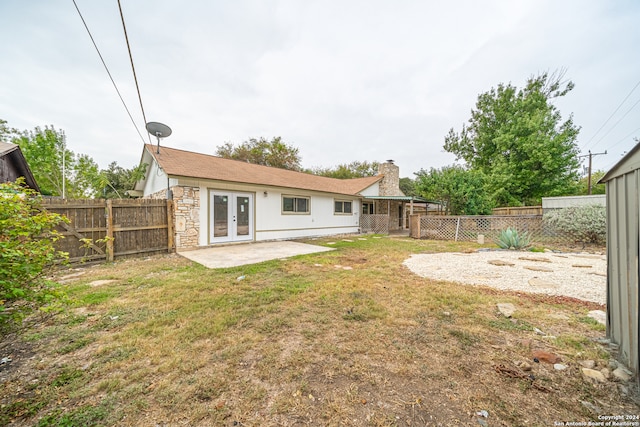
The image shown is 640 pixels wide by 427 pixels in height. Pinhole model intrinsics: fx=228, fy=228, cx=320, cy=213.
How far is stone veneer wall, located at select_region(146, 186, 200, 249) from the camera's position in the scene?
26.1 ft

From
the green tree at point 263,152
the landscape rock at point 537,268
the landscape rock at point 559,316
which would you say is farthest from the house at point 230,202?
the green tree at point 263,152

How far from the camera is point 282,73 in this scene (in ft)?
35.5

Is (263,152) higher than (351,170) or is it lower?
higher

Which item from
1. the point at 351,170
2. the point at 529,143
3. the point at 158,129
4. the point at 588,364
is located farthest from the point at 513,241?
the point at 351,170

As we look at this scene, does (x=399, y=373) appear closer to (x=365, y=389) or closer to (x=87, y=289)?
(x=365, y=389)

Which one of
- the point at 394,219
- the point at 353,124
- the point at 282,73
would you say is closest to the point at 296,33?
the point at 282,73

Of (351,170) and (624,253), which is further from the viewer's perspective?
(351,170)

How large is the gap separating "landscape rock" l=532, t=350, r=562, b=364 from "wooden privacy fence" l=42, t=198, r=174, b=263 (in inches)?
306

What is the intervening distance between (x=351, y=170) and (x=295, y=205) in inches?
876

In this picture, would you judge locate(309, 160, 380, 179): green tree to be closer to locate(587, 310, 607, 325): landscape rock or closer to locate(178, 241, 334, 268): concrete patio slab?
locate(178, 241, 334, 268): concrete patio slab

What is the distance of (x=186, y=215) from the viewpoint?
321 inches

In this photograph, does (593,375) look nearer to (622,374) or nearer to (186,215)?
(622,374)

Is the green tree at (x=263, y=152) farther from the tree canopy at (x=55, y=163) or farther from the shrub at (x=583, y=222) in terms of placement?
the shrub at (x=583, y=222)

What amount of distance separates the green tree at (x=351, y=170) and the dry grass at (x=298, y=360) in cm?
2789
